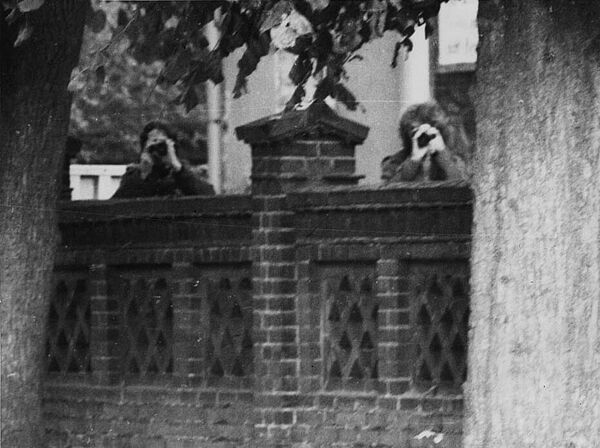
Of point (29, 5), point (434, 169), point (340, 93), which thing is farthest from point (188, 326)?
point (29, 5)

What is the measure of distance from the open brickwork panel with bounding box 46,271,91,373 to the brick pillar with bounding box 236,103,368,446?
1684 mm

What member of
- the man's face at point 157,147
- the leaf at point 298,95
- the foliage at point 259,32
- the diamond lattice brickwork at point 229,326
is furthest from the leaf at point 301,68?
the man's face at point 157,147

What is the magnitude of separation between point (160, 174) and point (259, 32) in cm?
374

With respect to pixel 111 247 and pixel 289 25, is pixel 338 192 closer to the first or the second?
pixel 111 247

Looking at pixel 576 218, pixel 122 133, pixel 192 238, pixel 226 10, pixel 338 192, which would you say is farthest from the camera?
pixel 122 133

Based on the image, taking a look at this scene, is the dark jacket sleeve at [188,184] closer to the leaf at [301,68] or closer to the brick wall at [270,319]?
the brick wall at [270,319]

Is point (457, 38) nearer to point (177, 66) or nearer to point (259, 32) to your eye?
point (177, 66)

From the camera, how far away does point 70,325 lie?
1136 cm

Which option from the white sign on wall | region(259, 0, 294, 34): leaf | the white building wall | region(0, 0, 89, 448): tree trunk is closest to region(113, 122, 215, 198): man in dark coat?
region(0, 0, 89, 448): tree trunk

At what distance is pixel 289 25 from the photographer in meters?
6.94

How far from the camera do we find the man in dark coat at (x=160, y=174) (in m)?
11.4

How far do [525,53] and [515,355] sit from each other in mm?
1128

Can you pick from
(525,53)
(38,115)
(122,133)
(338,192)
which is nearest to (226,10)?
(38,115)

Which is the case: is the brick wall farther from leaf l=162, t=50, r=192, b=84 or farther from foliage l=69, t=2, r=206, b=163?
foliage l=69, t=2, r=206, b=163
